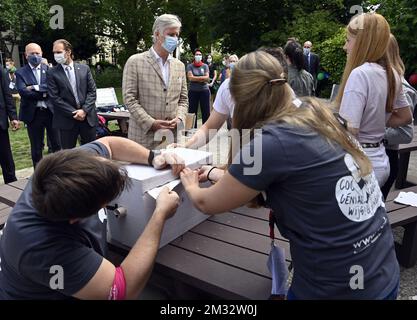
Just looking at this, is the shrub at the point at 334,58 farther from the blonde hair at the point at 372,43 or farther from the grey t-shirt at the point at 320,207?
the grey t-shirt at the point at 320,207

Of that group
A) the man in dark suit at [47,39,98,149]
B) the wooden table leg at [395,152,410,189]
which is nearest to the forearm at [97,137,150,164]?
the man in dark suit at [47,39,98,149]

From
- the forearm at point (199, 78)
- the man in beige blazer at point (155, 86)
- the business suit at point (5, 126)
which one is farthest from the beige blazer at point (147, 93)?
the forearm at point (199, 78)

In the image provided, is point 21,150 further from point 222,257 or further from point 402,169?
point 222,257

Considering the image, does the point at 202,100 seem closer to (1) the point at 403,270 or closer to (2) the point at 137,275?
(1) the point at 403,270

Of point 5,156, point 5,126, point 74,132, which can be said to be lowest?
point 5,156

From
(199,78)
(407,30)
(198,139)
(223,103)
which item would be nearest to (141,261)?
(198,139)

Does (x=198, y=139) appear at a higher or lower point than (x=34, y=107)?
higher

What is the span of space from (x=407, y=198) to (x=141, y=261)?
86.7 inches

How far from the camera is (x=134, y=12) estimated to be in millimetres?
23031

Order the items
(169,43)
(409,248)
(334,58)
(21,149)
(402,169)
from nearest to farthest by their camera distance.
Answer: (409,248) → (169,43) → (402,169) → (21,149) → (334,58)

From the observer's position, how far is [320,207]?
121 centimetres

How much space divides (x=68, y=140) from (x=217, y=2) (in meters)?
13.3

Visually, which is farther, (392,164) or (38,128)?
(38,128)

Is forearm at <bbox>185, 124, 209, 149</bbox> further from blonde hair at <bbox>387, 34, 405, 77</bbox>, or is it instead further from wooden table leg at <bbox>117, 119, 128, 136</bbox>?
wooden table leg at <bbox>117, 119, 128, 136</bbox>
